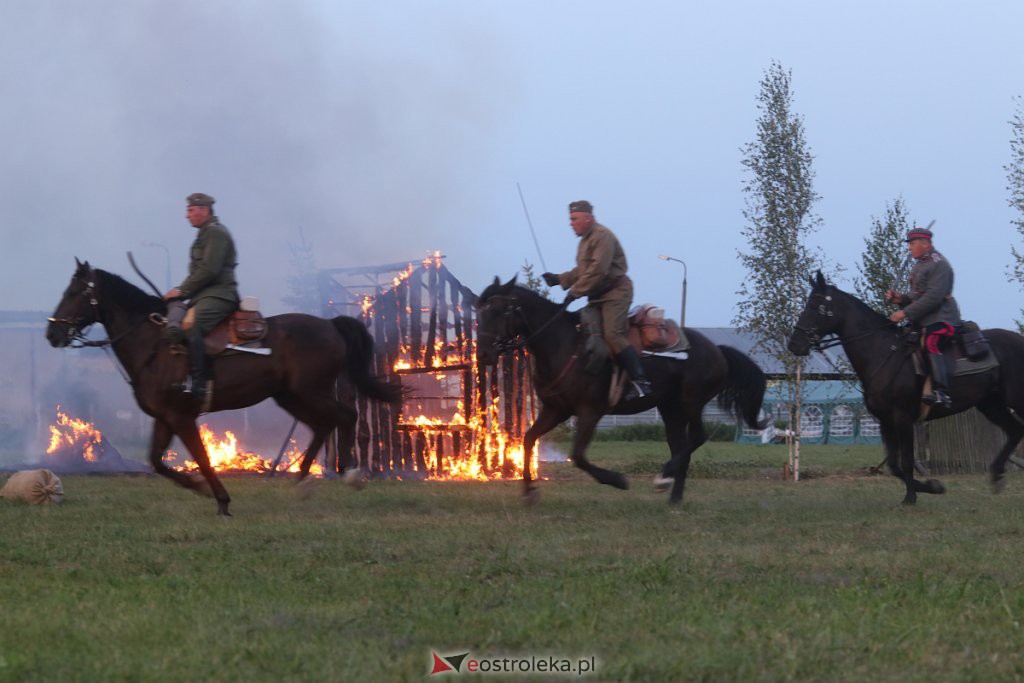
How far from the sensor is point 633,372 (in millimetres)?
12602

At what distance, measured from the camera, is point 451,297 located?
20.1 meters

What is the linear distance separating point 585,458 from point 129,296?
16.0 ft

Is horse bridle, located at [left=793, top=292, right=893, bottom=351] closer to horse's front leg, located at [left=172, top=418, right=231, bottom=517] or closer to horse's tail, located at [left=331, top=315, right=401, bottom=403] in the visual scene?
horse's tail, located at [left=331, top=315, right=401, bottom=403]

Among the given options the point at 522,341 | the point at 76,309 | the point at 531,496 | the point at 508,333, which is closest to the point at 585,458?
the point at 531,496

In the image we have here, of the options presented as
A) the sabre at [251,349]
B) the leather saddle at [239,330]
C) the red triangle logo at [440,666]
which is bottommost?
the red triangle logo at [440,666]

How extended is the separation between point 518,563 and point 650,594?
1403 mm

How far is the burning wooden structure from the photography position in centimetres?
1989

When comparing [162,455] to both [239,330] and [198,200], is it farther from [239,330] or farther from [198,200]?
[198,200]

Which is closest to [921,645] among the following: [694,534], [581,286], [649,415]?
[694,534]

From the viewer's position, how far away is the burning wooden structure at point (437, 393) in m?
19.9

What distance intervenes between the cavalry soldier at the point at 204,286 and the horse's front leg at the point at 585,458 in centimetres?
368

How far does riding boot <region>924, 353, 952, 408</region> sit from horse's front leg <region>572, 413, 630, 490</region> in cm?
358

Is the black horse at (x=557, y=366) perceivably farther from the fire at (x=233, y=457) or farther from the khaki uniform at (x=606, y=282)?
the fire at (x=233, y=457)

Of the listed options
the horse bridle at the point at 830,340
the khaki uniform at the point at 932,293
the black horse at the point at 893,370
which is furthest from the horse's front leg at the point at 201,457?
the khaki uniform at the point at 932,293
